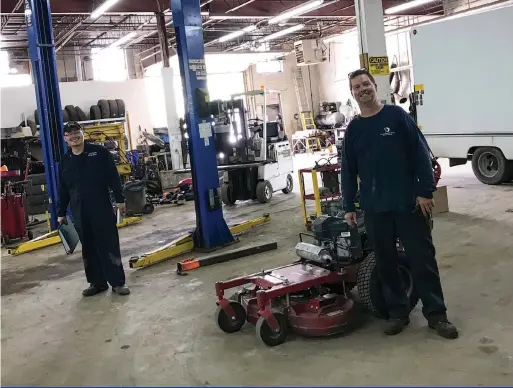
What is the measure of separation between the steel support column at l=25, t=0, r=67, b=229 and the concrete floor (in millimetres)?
2427

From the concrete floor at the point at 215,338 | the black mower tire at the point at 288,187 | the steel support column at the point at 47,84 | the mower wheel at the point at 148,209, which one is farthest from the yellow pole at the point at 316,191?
the mower wheel at the point at 148,209

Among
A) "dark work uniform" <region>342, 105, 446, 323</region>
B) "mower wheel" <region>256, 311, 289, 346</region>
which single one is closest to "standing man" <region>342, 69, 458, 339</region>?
"dark work uniform" <region>342, 105, 446, 323</region>

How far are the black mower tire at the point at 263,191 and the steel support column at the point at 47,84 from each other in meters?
3.49

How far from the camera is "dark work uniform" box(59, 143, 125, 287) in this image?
492 centimetres

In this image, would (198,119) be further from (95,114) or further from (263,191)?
(95,114)

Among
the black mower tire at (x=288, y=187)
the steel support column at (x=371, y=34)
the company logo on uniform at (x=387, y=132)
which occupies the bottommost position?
the black mower tire at (x=288, y=187)

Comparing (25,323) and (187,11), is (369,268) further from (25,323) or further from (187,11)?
(187,11)

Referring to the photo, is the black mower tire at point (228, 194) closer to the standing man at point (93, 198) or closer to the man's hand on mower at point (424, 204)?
the standing man at point (93, 198)

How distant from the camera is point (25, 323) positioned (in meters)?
4.58

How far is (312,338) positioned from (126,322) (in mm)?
1574

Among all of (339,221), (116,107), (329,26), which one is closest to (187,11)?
(339,221)

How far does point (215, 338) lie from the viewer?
3.79m

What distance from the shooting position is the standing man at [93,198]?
16.1ft

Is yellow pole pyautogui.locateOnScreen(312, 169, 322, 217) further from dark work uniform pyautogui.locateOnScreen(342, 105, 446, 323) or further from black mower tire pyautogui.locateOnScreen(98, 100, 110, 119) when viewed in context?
black mower tire pyautogui.locateOnScreen(98, 100, 110, 119)
